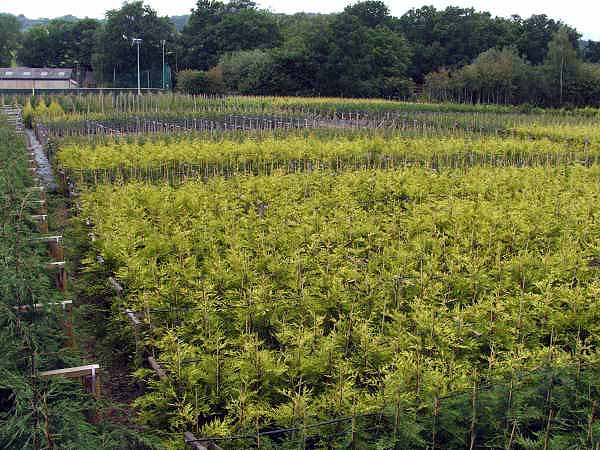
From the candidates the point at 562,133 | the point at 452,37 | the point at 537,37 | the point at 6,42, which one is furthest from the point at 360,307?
the point at 6,42

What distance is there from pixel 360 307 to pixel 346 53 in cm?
5659

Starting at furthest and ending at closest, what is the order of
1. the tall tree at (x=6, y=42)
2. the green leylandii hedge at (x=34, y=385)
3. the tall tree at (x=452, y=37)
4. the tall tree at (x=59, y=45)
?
the tall tree at (x=6, y=42), the tall tree at (x=59, y=45), the tall tree at (x=452, y=37), the green leylandii hedge at (x=34, y=385)

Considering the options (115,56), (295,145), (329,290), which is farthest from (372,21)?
(329,290)

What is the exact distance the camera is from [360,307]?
7.57 meters

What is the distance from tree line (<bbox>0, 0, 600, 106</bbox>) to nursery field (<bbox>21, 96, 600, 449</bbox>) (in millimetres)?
43517

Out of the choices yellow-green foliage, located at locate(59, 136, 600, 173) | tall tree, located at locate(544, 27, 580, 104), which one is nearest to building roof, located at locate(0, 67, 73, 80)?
tall tree, located at locate(544, 27, 580, 104)

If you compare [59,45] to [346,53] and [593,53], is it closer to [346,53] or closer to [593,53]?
[346,53]

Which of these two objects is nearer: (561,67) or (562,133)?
(562,133)

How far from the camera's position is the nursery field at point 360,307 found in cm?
533

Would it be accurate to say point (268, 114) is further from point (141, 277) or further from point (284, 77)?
point (141, 277)

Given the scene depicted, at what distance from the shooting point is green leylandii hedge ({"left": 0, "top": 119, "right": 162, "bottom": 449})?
3875 millimetres

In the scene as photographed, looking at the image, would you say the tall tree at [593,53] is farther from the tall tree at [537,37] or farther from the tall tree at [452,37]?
the tall tree at [452,37]

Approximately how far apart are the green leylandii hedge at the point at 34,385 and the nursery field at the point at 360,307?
2.83 feet

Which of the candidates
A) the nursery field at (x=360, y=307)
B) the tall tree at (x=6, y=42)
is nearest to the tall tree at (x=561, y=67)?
the nursery field at (x=360, y=307)
